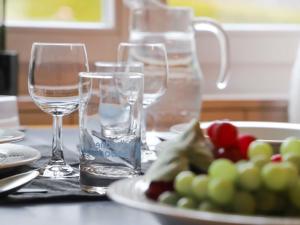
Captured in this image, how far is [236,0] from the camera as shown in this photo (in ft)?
7.57

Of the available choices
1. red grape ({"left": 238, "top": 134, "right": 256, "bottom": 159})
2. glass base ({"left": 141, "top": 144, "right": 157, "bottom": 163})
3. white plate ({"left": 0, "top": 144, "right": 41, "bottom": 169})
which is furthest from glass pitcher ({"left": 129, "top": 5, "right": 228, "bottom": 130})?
red grape ({"left": 238, "top": 134, "right": 256, "bottom": 159})

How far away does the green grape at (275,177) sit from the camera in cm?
51

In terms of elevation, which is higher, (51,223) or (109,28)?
(109,28)

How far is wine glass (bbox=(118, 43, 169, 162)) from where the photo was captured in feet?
3.69

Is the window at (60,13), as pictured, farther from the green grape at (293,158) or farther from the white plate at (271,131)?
the green grape at (293,158)

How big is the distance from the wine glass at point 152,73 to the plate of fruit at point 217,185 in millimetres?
422

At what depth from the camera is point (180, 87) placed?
1.54m

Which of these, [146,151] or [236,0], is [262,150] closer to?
[146,151]

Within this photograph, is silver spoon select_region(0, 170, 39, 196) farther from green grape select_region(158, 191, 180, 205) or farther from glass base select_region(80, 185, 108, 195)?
green grape select_region(158, 191, 180, 205)

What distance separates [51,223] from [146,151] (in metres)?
0.41

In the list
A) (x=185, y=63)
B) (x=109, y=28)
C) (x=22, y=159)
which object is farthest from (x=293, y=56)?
(x=22, y=159)

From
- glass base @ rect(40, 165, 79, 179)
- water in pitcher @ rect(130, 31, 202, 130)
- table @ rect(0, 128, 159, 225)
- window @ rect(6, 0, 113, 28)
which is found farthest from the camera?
Answer: window @ rect(6, 0, 113, 28)

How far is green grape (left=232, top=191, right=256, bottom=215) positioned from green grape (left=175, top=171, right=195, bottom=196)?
0.04 meters

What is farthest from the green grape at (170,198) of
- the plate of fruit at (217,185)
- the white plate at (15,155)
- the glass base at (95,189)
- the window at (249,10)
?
the window at (249,10)
